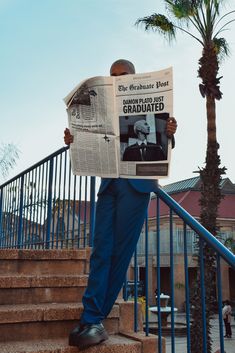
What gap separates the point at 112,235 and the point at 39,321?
780 mm

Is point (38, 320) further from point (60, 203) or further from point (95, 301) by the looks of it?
point (60, 203)

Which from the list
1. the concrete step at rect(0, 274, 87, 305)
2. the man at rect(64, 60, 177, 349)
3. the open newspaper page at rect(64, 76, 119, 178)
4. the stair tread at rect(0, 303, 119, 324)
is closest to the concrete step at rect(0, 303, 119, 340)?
the stair tread at rect(0, 303, 119, 324)

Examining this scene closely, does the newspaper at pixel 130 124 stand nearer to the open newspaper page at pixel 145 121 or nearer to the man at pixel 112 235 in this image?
the open newspaper page at pixel 145 121

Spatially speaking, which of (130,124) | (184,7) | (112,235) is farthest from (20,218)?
(184,7)

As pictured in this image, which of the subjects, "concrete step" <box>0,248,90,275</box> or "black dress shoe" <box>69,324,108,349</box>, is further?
"concrete step" <box>0,248,90,275</box>

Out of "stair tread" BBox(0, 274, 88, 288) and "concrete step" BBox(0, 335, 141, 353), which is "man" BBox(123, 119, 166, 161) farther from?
"stair tread" BBox(0, 274, 88, 288)

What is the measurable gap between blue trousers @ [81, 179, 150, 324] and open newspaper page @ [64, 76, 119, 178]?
8.6 inches

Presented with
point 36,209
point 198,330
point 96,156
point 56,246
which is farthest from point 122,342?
point 198,330

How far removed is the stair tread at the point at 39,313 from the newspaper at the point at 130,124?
101 centimetres

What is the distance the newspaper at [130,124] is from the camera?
7.84 feet

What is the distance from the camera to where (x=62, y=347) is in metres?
2.50

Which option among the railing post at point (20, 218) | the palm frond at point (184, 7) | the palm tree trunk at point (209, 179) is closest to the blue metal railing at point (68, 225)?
the railing post at point (20, 218)

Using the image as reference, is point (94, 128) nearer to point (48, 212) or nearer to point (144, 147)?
point (144, 147)

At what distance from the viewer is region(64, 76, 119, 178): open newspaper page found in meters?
2.41
